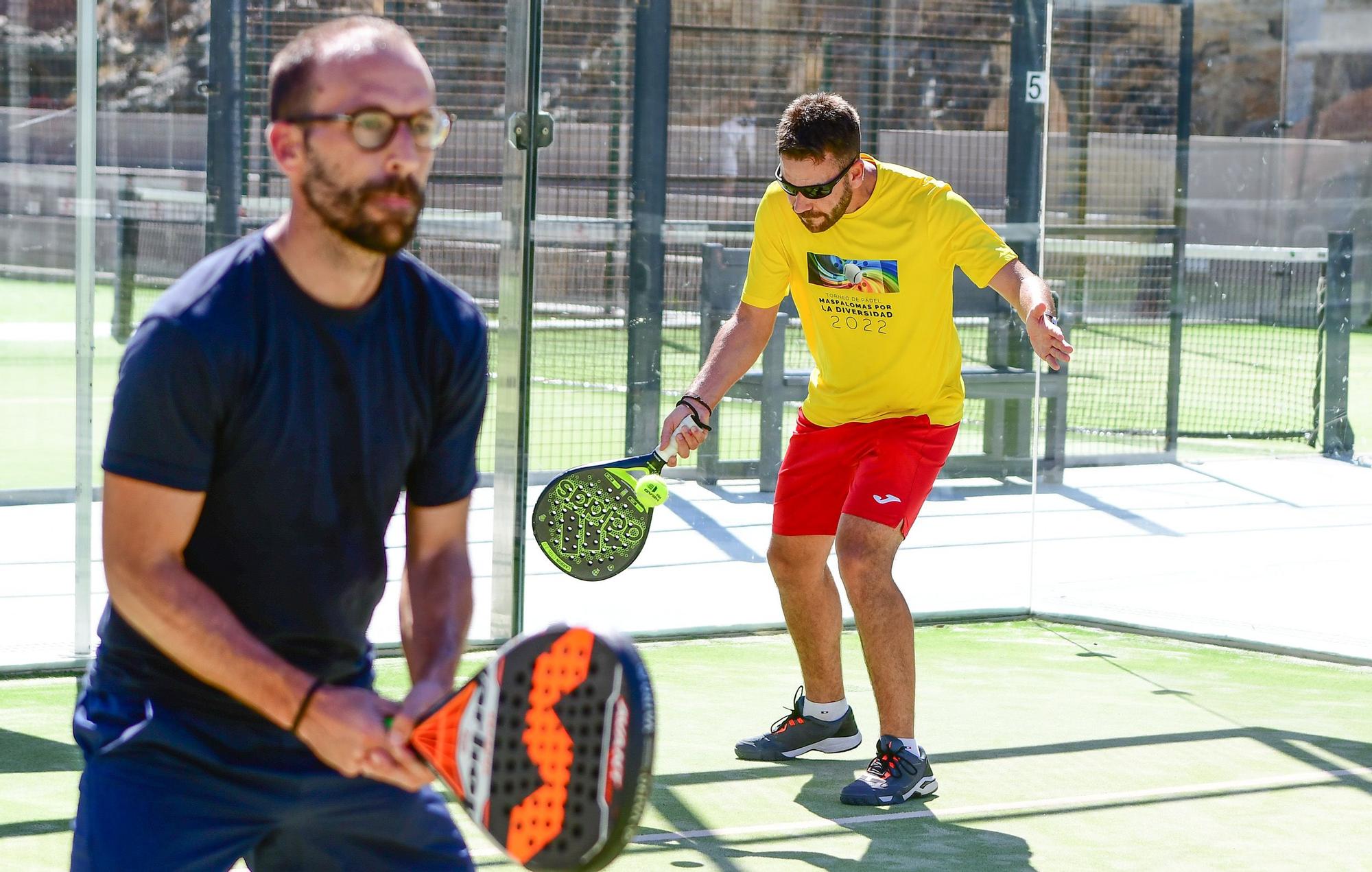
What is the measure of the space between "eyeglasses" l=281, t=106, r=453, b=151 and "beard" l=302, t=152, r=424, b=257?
0.14ft

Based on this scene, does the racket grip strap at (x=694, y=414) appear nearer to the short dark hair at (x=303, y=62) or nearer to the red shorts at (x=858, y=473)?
the red shorts at (x=858, y=473)

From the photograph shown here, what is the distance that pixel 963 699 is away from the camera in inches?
218

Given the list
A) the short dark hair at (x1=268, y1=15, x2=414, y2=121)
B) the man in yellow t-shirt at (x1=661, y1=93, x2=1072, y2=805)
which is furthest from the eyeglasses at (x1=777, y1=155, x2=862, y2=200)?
the short dark hair at (x1=268, y1=15, x2=414, y2=121)

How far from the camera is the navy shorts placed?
2.13 m

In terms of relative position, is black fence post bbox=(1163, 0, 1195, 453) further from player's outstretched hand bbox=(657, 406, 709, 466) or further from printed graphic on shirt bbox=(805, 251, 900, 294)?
player's outstretched hand bbox=(657, 406, 709, 466)

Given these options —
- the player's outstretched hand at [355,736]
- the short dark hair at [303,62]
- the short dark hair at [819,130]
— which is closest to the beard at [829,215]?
the short dark hair at [819,130]

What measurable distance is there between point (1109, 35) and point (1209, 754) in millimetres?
3224

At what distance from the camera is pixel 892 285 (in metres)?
4.62

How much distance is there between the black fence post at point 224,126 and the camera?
216 inches

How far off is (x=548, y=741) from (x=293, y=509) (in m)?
0.44

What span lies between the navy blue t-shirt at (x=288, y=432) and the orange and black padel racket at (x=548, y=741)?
0.94ft

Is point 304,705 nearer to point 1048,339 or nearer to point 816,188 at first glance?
point 1048,339

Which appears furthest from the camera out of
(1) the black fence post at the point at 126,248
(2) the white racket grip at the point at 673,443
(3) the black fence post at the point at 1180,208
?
(3) the black fence post at the point at 1180,208

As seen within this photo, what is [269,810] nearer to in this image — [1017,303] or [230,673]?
[230,673]
